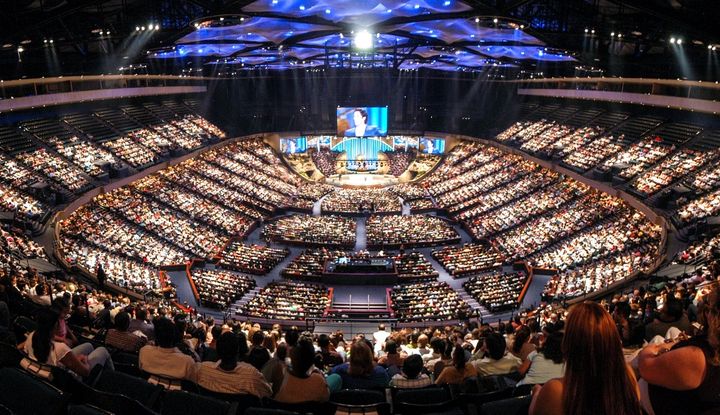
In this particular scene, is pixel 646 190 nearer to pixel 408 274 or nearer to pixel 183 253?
pixel 408 274

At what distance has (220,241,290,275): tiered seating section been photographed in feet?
92.0

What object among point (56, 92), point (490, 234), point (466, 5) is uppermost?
point (466, 5)

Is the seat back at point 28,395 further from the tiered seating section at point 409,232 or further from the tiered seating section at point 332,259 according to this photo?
the tiered seating section at point 409,232

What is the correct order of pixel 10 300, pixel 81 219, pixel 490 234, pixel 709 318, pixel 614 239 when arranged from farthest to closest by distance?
pixel 490 234 → pixel 81 219 → pixel 614 239 → pixel 10 300 → pixel 709 318

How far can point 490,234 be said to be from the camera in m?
33.2

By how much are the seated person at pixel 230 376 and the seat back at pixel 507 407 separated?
2047 millimetres

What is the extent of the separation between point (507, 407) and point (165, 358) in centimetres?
348

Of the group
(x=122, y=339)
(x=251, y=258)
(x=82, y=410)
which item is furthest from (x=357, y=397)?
(x=251, y=258)

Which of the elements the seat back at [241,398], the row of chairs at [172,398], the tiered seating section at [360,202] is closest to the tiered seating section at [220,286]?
the tiered seating section at [360,202]

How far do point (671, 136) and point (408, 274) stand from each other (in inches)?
759

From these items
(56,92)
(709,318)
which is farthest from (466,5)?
(56,92)

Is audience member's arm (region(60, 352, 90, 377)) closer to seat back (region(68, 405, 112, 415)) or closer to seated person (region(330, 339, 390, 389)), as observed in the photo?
seat back (region(68, 405, 112, 415))

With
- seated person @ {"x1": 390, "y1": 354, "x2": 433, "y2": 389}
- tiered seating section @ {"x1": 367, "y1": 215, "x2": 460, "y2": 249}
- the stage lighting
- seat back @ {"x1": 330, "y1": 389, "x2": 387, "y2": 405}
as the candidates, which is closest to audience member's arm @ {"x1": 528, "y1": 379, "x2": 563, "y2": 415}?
seat back @ {"x1": 330, "y1": 389, "x2": 387, "y2": 405}

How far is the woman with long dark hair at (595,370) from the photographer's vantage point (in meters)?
2.68
